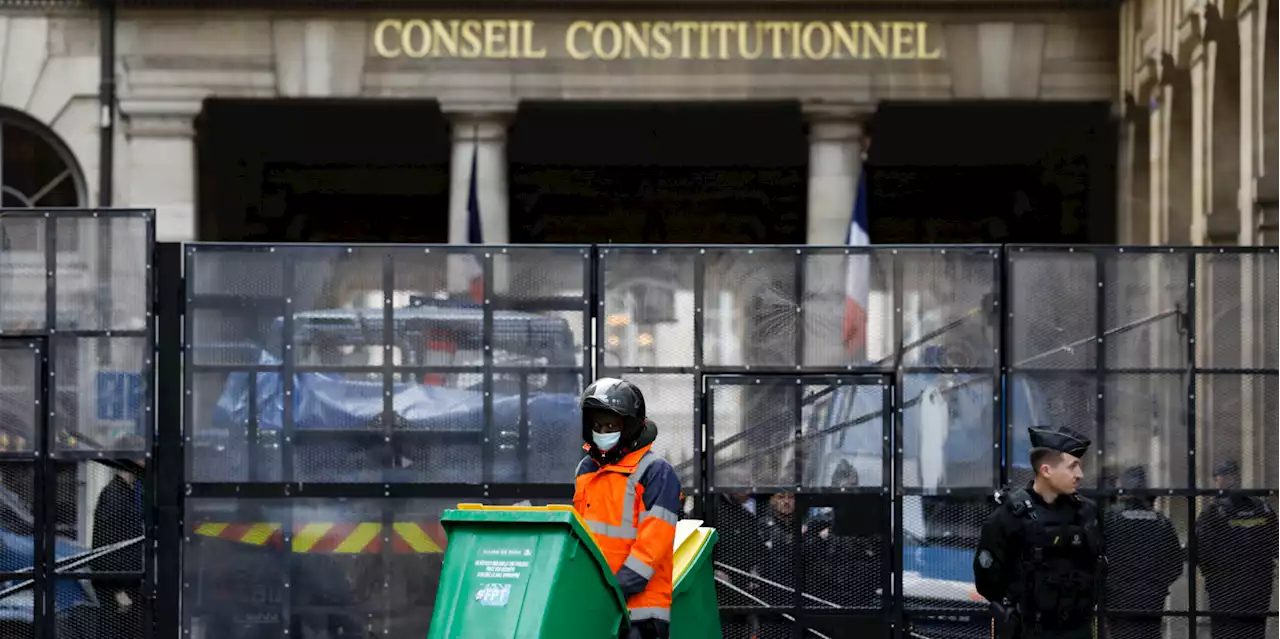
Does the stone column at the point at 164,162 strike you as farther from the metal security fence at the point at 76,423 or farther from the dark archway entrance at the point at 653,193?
the metal security fence at the point at 76,423

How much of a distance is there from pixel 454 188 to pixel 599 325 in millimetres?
13708

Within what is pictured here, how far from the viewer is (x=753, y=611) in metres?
12.2

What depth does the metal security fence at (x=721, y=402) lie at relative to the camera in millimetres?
12195

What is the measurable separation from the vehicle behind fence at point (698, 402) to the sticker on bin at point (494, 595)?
11.0 feet

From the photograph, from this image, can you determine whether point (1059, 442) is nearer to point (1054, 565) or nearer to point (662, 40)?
point (1054, 565)

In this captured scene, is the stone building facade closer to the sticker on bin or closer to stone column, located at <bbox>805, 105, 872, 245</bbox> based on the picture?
stone column, located at <bbox>805, 105, 872, 245</bbox>

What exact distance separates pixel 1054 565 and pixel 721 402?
3.25 m

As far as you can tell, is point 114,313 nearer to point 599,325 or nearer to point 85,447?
point 85,447

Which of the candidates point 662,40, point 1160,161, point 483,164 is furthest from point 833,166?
point 483,164

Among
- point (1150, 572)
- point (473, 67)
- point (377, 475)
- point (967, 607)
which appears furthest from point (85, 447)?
point (473, 67)

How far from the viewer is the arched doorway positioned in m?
26.0

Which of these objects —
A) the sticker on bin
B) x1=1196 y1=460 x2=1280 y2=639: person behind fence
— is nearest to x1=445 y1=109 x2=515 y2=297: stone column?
x1=1196 y1=460 x2=1280 y2=639: person behind fence

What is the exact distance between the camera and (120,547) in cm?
1227

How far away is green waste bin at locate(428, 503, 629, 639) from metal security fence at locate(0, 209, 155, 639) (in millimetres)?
3856
